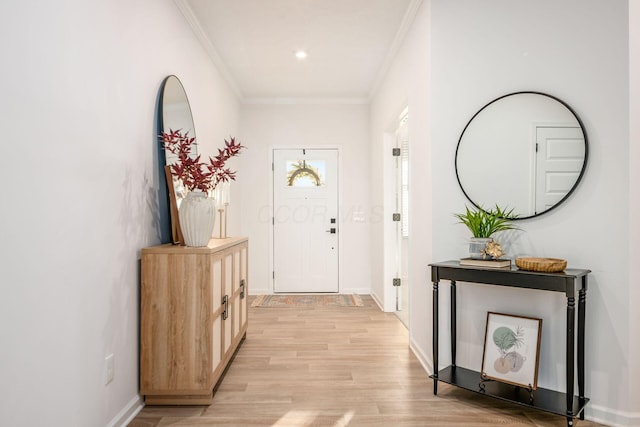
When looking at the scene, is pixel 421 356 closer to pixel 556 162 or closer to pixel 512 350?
pixel 512 350

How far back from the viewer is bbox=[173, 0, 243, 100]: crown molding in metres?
3.19

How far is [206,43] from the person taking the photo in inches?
150

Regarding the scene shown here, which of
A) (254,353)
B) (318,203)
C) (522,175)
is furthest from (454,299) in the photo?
(318,203)

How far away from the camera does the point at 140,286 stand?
238 cm

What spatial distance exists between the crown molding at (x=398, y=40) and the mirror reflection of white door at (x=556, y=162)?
4.56 ft

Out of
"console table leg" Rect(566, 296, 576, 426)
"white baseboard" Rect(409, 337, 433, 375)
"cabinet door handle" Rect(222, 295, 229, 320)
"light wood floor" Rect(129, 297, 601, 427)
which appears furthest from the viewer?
"white baseboard" Rect(409, 337, 433, 375)

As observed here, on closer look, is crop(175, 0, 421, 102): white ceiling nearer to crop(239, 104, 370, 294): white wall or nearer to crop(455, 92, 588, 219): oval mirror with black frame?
crop(239, 104, 370, 294): white wall

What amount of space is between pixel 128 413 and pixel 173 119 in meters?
1.80

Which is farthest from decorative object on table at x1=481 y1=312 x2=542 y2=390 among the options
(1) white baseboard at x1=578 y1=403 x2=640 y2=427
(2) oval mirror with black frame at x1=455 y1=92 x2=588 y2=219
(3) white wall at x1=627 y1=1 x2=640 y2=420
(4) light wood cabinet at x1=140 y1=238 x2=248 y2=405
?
(4) light wood cabinet at x1=140 y1=238 x2=248 y2=405

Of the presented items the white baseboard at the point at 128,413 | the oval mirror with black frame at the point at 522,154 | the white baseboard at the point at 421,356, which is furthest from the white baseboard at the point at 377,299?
the white baseboard at the point at 128,413

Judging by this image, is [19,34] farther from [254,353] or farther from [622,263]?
[622,263]

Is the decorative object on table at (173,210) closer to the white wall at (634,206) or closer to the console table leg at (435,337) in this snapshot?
the console table leg at (435,337)

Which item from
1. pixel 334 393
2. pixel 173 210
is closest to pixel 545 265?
pixel 334 393

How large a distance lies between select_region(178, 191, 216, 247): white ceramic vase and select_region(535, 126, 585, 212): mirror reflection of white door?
1.93 metres
